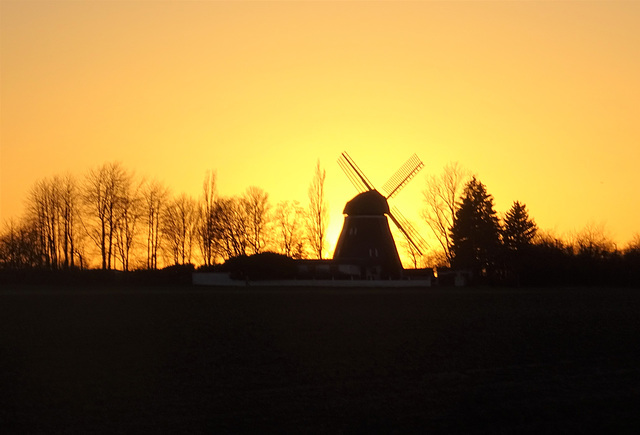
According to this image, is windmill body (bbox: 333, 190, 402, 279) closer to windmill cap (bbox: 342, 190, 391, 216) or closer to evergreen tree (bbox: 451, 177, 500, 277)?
windmill cap (bbox: 342, 190, 391, 216)

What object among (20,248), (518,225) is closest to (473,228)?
(518,225)

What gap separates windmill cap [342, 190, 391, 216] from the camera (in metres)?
72.3

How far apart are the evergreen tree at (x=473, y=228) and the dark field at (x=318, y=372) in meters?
47.9

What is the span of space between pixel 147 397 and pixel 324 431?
4.00 m

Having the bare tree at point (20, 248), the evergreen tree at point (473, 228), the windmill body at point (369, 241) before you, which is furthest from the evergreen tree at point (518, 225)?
the bare tree at point (20, 248)

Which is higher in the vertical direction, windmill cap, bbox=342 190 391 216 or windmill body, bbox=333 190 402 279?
windmill cap, bbox=342 190 391 216

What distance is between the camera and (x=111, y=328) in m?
26.7

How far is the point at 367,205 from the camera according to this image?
72312 millimetres

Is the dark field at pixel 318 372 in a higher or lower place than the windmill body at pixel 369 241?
lower

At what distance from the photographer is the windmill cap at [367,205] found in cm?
7231

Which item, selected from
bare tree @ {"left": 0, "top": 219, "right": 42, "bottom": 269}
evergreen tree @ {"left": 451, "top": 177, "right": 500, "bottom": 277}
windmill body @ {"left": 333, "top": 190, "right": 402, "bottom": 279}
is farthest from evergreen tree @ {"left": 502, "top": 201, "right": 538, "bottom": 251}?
bare tree @ {"left": 0, "top": 219, "right": 42, "bottom": 269}

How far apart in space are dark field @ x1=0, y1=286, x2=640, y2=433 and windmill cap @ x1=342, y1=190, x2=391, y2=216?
39.5m

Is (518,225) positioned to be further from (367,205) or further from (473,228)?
(367,205)

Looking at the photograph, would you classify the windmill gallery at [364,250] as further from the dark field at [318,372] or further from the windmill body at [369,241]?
the dark field at [318,372]
